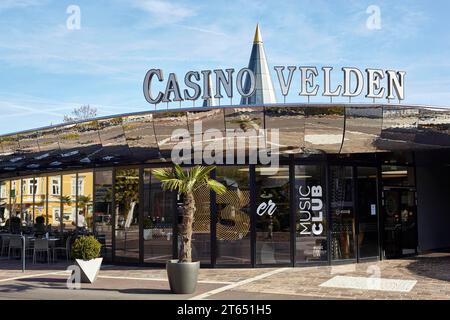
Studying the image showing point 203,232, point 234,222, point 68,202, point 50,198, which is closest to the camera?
point 234,222

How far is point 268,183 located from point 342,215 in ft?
7.83

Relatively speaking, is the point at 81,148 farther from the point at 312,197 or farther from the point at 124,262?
the point at 312,197

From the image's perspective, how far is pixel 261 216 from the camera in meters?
14.8

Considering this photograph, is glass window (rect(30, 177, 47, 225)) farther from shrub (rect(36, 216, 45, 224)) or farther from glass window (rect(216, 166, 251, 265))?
glass window (rect(216, 166, 251, 265))

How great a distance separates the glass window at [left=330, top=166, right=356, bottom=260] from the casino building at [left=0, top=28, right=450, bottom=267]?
29 millimetres

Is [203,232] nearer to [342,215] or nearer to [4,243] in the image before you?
[342,215]

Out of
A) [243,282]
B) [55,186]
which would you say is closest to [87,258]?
[243,282]

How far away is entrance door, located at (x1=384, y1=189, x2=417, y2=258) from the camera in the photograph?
1686 cm

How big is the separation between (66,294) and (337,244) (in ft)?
25.3

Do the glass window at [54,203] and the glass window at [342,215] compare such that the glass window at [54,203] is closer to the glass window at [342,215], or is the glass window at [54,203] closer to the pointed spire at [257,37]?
the glass window at [342,215]

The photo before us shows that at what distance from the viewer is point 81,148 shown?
15875mm

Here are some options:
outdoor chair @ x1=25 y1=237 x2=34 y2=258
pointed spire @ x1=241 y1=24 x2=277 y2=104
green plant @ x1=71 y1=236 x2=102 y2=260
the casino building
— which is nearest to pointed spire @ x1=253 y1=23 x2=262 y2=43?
pointed spire @ x1=241 y1=24 x2=277 y2=104
